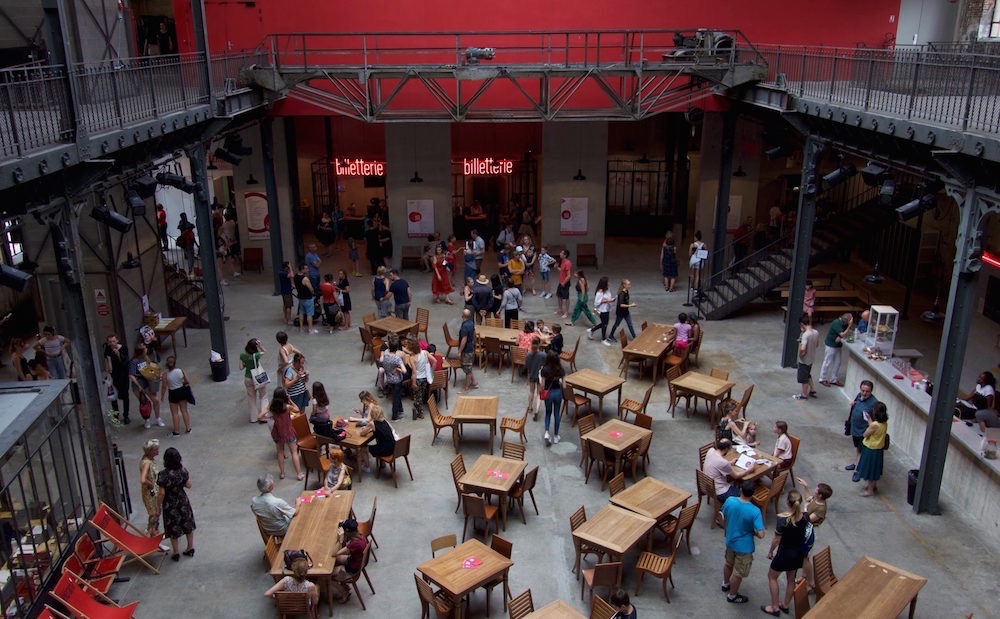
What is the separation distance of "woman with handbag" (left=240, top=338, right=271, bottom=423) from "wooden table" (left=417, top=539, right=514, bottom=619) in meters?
5.64

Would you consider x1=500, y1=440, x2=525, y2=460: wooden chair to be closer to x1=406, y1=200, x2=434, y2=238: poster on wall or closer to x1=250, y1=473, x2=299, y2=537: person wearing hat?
x1=250, y1=473, x2=299, y2=537: person wearing hat

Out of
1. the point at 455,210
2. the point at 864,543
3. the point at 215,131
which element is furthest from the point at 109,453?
the point at 455,210

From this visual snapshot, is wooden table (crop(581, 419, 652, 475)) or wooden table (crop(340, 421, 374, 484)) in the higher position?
wooden table (crop(581, 419, 652, 475))

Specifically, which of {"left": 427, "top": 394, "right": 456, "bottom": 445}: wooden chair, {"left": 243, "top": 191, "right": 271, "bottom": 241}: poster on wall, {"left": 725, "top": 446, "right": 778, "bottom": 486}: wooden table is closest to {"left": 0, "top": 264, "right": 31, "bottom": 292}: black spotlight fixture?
{"left": 427, "top": 394, "right": 456, "bottom": 445}: wooden chair

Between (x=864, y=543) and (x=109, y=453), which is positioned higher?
(x=109, y=453)

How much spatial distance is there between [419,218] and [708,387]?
12499 millimetres

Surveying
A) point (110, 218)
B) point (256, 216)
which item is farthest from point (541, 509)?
point (256, 216)

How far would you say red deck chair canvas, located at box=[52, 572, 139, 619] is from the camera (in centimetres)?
816

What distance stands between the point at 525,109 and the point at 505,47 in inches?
76.1

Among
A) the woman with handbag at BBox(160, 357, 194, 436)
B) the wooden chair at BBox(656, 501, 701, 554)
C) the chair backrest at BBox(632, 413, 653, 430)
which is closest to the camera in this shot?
the wooden chair at BBox(656, 501, 701, 554)

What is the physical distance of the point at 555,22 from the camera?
68.5 ft

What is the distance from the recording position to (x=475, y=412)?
12602 millimetres

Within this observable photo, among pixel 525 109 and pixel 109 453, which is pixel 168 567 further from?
pixel 525 109

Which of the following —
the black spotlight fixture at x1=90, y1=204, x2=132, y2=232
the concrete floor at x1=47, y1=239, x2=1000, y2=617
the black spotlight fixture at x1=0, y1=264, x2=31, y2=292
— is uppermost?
the black spotlight fixture at x1=90, y1=204, x2=132, y2=232
